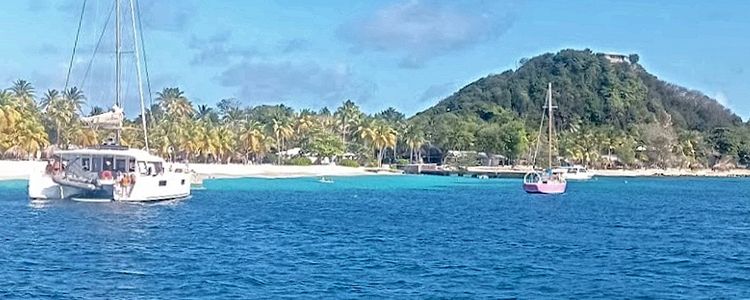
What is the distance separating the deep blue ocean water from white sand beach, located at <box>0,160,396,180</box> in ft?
121

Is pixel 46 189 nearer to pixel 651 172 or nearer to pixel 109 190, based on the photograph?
pixel 109 190

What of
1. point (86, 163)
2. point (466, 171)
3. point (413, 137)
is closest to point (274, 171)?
point (466, 171)

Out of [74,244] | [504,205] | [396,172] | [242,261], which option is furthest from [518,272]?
[396,172]

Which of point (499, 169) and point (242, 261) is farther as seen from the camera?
point (499, 169)

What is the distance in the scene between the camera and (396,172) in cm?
14450

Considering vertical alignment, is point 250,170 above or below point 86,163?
above

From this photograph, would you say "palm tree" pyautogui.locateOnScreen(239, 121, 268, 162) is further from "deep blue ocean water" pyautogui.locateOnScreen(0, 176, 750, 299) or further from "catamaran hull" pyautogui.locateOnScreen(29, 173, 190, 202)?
"catamaran hull" pyautogui.locateOnScreen(29, 173, 190, 202)

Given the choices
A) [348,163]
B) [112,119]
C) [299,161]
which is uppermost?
[112,119]

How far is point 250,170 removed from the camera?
123 m

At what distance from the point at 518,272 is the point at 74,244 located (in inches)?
649

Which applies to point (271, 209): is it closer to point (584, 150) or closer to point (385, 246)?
point (385, 246)

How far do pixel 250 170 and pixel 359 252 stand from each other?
88296mm

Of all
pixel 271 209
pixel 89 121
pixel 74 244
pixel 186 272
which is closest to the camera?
pixel 186 272

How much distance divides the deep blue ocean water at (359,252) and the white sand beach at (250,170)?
37.0 meters
